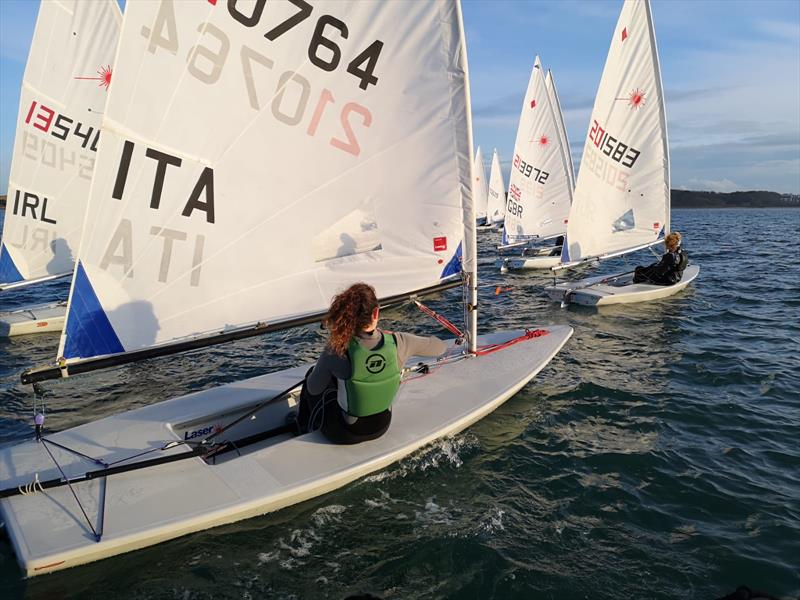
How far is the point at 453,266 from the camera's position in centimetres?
568

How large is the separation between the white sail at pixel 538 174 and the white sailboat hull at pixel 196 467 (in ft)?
52.0

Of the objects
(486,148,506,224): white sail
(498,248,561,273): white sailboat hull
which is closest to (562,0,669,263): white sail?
(498,248,561,273): white sailboat hull

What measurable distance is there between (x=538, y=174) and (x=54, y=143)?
52.4ft

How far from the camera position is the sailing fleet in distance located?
3.71 metres

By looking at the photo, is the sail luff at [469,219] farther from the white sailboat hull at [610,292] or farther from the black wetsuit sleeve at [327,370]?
the white sailboat hull at [610,292]

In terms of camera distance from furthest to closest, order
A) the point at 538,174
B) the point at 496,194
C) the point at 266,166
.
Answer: the point at 496,194 < the point at 538,174 < the point at 266,166

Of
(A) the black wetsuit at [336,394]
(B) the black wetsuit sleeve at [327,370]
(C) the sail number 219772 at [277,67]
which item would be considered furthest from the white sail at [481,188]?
(B) the black wetsuit sleeve at [327,370]

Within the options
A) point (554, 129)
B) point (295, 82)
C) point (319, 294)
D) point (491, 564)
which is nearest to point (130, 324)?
point (319, 294)

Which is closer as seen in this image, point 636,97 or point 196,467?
point 196,467

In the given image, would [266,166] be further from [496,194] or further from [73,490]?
[496,194]

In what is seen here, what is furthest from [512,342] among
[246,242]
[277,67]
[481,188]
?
[481,188]

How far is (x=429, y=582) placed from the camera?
11.7 feet

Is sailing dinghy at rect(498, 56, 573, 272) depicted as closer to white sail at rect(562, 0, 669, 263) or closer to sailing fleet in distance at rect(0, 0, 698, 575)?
white sail at rect(562, 0, 669, 263)

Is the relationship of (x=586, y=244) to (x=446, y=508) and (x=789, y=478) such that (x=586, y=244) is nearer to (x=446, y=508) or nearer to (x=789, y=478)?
(x=789, y=478)
